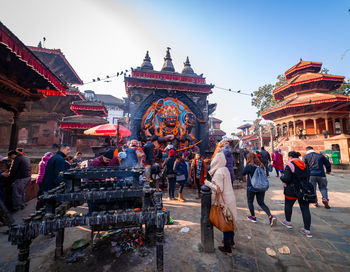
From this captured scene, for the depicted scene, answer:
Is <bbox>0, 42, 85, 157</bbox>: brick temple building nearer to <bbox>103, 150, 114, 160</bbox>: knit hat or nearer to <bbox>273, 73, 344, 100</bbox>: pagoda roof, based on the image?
<bbox>103, 150, 114, 160</bbox>: knit hat

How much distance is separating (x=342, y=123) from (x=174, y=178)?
2351 cm

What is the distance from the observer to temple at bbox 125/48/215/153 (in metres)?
12.1

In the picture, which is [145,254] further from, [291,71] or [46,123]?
[291,71]

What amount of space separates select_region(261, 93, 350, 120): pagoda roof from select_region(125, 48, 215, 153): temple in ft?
39.1

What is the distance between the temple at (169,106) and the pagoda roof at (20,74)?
243 inches

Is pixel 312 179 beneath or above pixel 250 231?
above

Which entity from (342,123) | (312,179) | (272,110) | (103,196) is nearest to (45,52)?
(103,196)

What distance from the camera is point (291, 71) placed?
2288 cm

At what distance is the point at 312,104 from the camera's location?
17188 millimetres

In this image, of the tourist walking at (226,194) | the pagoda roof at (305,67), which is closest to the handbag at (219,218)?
the tourist walking at (226,194)

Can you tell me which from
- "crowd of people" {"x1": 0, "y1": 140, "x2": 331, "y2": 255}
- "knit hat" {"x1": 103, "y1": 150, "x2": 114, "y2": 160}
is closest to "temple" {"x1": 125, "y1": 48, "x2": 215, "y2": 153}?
"crowd of people" {"x1": 0, "y1": 140, "x2": 331, "y2": 255}

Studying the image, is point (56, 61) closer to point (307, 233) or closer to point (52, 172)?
point (52, 172)

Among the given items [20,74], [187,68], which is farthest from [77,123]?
[187,68]

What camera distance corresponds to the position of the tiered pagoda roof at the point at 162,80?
12445 millimetres
